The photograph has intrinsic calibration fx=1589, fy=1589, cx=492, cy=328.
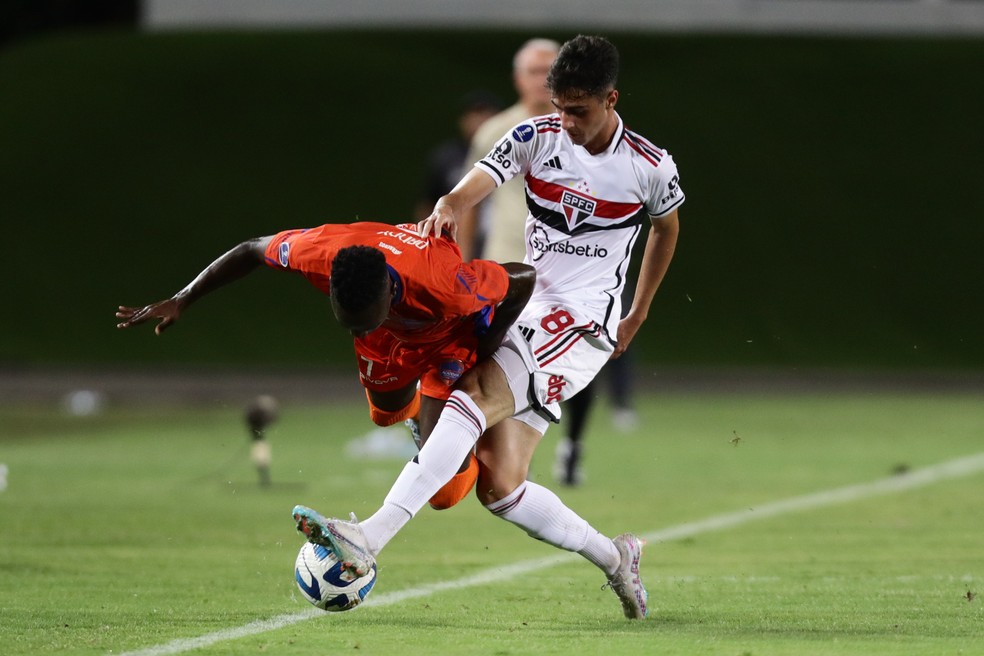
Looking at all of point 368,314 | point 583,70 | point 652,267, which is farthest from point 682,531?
point 368,314

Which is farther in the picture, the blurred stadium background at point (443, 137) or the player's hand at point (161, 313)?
the blurred stadium background at point (443, 137)

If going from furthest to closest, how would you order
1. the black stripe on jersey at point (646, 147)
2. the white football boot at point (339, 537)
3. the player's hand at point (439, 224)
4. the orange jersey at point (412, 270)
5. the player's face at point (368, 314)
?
the black stripe on jersey at point (646, 147), the player's hand at point (439, 224), the orange jersey at point (412, 270), the player's face at point (368, 314), the white football boot at point (339, 537)

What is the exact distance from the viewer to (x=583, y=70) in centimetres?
586

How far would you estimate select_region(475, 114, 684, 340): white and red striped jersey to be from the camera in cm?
618

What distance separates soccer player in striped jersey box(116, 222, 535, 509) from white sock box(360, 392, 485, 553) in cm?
8

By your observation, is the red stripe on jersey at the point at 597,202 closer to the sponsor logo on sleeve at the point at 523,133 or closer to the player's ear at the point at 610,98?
the sponsor logo on sleeve at the point at 523,133

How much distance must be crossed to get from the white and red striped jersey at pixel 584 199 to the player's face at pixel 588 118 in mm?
40

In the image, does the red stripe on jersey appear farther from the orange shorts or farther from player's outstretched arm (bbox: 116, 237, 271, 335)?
player's outstretched arm (bbox: 116, 237, 271, 335)

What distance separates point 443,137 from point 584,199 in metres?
22.8

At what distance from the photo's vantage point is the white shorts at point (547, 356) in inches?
235

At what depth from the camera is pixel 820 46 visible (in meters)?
30.6

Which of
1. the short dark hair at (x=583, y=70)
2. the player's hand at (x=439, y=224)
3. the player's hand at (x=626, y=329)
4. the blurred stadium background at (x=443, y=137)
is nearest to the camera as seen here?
the player's hand at (x=439, y=224)

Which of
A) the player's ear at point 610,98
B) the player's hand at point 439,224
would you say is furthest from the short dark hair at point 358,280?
the player's ear at point 610,98

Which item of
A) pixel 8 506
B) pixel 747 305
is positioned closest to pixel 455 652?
pixel 8 506
